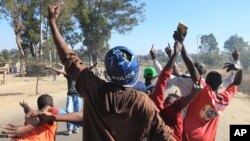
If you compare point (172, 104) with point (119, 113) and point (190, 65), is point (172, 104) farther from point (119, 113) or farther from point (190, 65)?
point (119, 113)

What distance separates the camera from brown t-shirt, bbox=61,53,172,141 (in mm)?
2564

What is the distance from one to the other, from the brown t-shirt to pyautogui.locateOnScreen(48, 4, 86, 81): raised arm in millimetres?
61

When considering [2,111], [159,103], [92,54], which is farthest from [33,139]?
[92,54]

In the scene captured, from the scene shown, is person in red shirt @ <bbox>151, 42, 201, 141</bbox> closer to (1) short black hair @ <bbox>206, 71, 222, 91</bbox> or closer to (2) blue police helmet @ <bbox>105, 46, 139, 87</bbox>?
(2) blue police helmet @ <bbox>105, 46, 139, 87</bbox>

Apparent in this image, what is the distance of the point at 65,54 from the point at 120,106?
497 mm

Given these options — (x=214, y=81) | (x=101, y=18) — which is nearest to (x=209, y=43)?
(x=101, y=18)

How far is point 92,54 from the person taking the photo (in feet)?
166

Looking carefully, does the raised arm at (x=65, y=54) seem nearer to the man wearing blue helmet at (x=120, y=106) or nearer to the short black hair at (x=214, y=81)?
the man wearing blue helmet at (x=120, y=106)

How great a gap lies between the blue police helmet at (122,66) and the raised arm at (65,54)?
205 mm

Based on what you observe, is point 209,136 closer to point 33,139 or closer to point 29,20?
point 33,139

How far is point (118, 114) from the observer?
258 centimetres

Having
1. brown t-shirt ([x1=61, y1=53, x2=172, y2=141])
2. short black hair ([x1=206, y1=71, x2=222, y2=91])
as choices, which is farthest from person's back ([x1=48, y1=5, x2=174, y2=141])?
short black hair ([x1=206, y1=71, x2=222, y2=91])

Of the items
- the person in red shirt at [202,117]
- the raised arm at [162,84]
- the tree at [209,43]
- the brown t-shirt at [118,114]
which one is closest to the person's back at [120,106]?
the brown t-shirt at [118,114]

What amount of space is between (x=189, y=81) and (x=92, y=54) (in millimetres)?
46022
